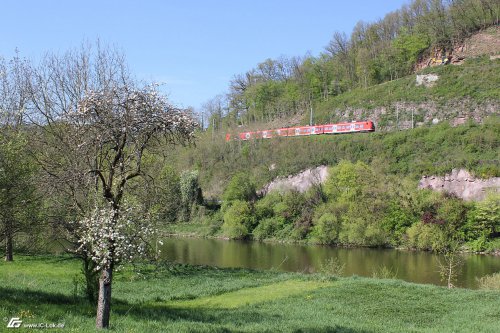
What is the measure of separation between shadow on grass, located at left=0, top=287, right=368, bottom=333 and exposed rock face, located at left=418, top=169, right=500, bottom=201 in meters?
48.5

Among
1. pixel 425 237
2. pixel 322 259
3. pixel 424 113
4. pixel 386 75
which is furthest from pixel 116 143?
pixel 386 75

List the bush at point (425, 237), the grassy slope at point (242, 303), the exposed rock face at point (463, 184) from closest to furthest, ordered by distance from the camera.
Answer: the grassy slope at point (242, 303), the bush at point (425, 237), the exposed rock face at point (463, 184)

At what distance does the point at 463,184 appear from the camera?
56.9m

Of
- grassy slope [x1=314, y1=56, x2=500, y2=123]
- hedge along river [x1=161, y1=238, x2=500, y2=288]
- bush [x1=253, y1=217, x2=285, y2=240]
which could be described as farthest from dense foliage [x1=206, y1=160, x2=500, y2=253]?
grassy slope [x1=314, y1=56, x2=500, y2=123]

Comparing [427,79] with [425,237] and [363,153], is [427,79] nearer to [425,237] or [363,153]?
[363,153]

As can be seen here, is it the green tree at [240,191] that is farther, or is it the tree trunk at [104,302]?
the green tree at [240,191]

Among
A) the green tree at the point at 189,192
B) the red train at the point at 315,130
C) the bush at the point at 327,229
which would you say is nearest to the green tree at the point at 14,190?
the bush at the point at 327,229

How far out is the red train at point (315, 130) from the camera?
75750mm

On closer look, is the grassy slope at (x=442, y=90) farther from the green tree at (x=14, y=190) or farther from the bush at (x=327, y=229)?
the green tree at (x=14, y=190)

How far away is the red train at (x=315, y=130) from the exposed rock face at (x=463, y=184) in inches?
725

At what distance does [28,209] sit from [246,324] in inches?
262

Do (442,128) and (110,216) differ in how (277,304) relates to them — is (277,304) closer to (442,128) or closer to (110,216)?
(110,216)

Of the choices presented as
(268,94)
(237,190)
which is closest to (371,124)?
(237,190)

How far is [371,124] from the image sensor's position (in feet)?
247
